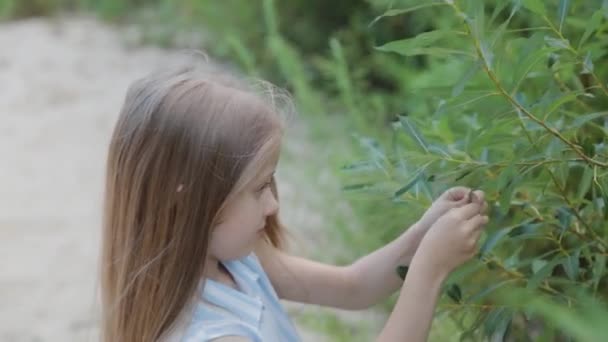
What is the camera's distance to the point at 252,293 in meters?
1.62

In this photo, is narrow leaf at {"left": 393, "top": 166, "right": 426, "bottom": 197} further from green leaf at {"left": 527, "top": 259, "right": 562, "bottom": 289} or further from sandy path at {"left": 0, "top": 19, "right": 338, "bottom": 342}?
sandy path at {"left": 0, "top": 19, "right": 338, "bottom": 342}

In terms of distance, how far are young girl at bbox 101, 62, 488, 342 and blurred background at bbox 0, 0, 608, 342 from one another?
0.11 metres

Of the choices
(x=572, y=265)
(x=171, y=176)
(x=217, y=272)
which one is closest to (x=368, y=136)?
(x=217, y=272)

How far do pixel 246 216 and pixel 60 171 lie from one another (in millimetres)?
2981

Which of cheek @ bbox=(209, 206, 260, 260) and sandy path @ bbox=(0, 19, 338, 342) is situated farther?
sandy path @ bbox=(0, 19, 338, 342)

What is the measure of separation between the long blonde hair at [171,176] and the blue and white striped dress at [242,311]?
0.11 ft

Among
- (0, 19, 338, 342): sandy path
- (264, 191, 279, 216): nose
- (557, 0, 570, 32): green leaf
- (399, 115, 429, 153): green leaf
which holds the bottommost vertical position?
(0, 19, 338, 342): sandy path

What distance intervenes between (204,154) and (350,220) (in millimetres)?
1326

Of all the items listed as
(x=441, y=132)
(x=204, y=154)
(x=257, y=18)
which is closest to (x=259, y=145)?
(x=204, y=154)

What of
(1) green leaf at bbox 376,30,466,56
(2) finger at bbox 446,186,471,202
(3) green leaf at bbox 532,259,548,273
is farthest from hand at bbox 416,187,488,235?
(1) green leaf at bbox 376,30,466,56

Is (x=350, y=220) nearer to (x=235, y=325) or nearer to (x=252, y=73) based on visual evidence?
(x=252, y=73)

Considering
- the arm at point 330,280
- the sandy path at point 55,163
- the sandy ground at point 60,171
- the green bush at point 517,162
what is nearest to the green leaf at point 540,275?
the green bush at point 517,162

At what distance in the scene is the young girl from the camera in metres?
1.47

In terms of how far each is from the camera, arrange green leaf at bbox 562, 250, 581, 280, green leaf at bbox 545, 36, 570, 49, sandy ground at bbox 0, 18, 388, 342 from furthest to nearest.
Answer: sandy ground at bbox 0, 18, 388, 342, green leaf at bbox 562, 250, 581, 280, green leaf at bbox 545, 36, 570, 49
